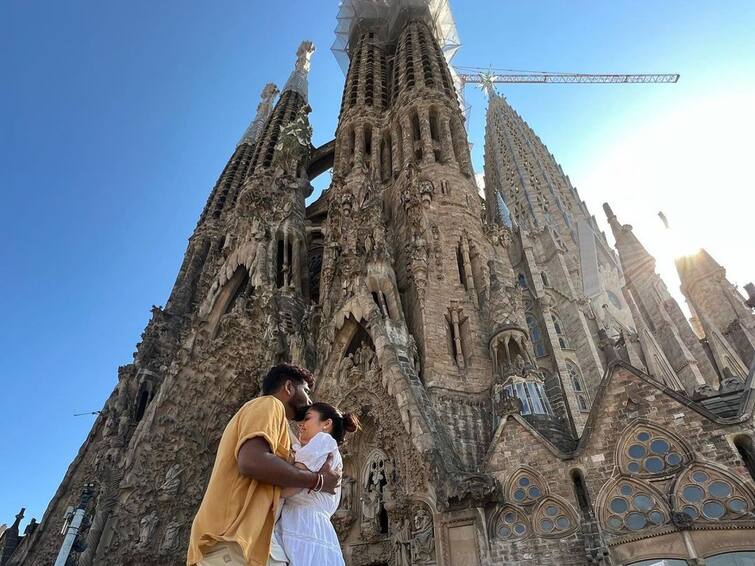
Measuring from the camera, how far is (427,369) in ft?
37.8

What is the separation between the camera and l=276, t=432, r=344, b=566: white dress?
2.27 metres

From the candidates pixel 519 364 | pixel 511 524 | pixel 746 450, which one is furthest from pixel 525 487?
pixel 519 364

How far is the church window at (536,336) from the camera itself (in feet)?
72.9

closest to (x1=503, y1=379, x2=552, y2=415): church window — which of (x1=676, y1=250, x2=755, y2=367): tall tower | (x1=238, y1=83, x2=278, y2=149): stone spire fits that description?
(x1=676, y1=250, x2=755, y2=367): tall tower

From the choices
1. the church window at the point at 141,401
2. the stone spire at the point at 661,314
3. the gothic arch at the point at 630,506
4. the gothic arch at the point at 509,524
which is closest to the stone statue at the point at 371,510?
the gothic arch at the point at 509,524

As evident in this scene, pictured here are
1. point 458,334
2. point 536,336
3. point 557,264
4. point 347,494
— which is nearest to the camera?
point 347,494

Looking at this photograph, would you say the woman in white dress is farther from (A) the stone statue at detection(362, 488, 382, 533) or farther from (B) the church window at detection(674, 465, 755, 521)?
(A) the stone statue at detection(362, 488, 382, 533)

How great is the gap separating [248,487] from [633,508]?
23.1ft

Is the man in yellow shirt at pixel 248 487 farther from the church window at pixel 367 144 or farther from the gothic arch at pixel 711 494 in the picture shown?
the church window at pixel 367 144

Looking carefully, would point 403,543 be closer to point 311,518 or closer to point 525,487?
point 525,487

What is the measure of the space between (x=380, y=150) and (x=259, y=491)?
1993 centimetres

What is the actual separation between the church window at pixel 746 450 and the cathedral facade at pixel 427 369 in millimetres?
43

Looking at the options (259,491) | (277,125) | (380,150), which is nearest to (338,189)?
(380,150)

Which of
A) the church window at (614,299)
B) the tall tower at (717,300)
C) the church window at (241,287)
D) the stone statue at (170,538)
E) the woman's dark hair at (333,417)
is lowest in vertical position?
the woman's dark hair at (333,417)
